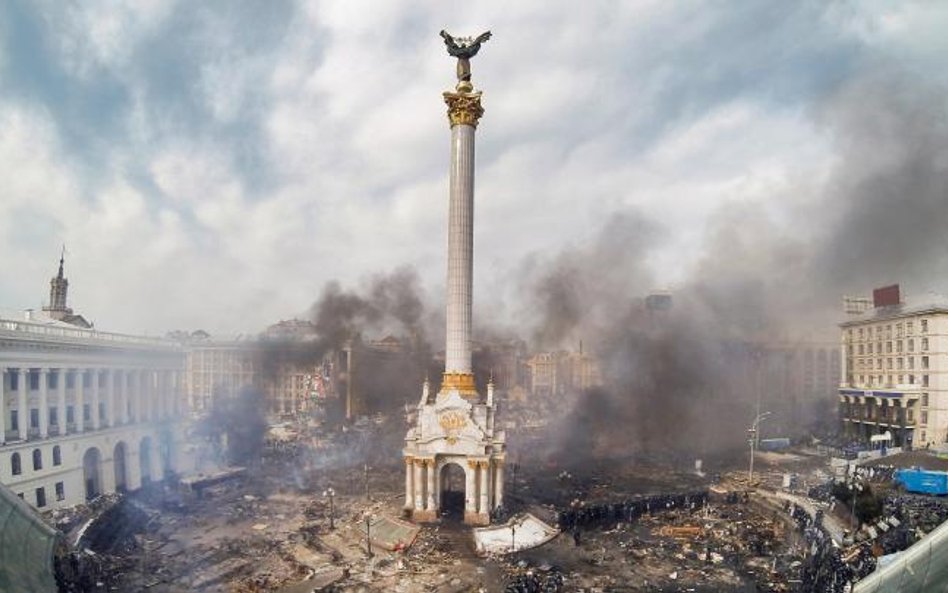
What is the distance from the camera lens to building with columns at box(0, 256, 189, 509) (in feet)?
123

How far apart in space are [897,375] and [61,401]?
7363cm

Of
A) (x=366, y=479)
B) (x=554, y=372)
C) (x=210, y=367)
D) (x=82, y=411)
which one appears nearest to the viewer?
(x=82, y=411)

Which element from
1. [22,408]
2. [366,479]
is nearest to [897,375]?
[366,479]

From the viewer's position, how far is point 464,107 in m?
43.1

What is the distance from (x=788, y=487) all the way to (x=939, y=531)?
47041 mm

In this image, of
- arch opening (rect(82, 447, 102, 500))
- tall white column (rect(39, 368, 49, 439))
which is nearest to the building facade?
arch opening (rect(82, 447, 102, 500))

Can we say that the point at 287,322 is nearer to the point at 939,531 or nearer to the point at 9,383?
the point at 9,383

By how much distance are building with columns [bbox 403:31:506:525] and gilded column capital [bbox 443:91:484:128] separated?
0.22 ft

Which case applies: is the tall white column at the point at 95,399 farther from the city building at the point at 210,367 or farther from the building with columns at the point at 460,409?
the city building at the point at 210,367

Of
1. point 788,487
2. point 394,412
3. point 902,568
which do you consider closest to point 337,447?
point 394,412

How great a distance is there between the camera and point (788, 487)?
48.8 metres

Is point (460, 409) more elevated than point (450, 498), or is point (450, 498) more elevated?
point (460, 409)

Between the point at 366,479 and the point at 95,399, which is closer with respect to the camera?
the point at 95,399

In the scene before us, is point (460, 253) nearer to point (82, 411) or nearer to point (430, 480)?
point (430, 480)
